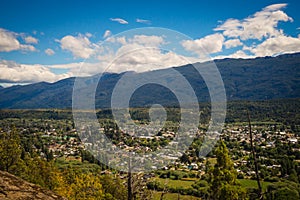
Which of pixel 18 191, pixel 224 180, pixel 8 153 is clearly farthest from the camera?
pixel 8 153

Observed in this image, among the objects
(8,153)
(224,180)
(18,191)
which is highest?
(18,191)

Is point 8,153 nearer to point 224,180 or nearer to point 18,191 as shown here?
point 224,180

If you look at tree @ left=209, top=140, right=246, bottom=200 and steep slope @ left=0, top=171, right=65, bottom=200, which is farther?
tree @ left=209, top=140, right=246, bottom=200

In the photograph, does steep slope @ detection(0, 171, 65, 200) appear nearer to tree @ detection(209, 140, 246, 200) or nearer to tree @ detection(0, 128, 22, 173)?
tree @ detection(209, 140, 246, 200)

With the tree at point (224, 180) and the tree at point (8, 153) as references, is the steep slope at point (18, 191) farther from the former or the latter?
the tree at point (8, 153)

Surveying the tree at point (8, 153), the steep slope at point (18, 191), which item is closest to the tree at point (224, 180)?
the steep slope at point (18, 191)

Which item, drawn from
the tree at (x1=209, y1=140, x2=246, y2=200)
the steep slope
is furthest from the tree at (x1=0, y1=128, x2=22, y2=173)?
the steep slope

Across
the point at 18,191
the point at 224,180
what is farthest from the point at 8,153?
the point at 18,191

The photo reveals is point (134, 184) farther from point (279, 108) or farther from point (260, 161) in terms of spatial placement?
point (279, 108)

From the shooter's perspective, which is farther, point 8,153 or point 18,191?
point 8,153

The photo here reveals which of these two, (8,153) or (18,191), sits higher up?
(18,191)
